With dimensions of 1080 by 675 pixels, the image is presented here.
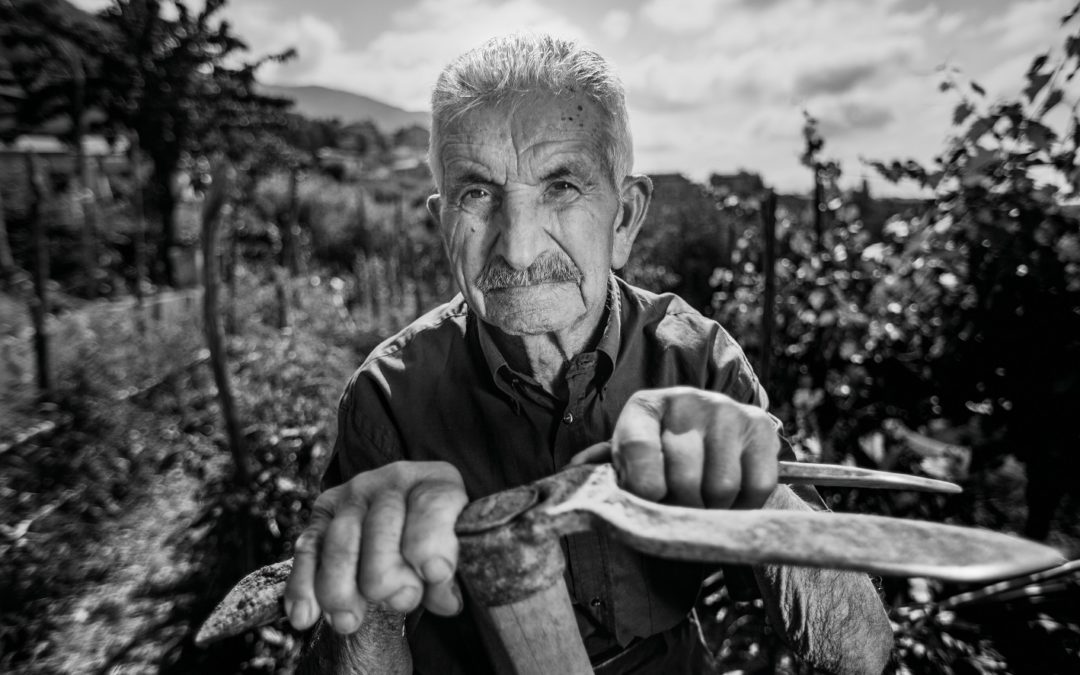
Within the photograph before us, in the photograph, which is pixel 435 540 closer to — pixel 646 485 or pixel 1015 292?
pixel 646 485

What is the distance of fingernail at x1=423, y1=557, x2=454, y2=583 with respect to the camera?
2.63ft

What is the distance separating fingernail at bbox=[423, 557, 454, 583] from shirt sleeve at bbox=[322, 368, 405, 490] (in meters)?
0.73

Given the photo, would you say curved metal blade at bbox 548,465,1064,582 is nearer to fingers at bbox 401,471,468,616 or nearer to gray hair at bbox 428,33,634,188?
fingers at bbox 401,471,468,616

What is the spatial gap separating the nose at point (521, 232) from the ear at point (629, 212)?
27 cm

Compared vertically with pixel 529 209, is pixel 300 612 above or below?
below

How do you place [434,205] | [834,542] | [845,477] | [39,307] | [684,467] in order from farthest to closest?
[39,307] → [434,205] → [845,477] → [684,467] → [834,542]

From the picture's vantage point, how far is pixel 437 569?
80 centimetres

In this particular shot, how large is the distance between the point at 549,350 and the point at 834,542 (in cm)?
97

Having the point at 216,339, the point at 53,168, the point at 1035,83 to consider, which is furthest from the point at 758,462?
the point at 53,168

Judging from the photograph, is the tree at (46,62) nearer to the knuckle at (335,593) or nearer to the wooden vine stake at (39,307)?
the wooden vine stake at (39,307)

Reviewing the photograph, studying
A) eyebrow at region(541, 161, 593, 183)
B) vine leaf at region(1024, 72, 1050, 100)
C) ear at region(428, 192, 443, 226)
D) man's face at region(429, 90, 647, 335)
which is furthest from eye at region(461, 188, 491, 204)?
vine leaf at region(1024, 72, 1050, 100)

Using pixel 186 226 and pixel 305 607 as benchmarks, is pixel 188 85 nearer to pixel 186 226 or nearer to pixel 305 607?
pixel 186 226

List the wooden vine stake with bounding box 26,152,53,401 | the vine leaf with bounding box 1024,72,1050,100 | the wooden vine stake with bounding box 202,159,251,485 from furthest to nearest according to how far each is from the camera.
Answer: the wooden vine stake with bounding box 26,152,53,401 → the wooden vine stake with bounding box 202,159,251,485 → the vine leaf with bounding box 1024,72,1050,100

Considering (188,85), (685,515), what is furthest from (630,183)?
(188,85)
